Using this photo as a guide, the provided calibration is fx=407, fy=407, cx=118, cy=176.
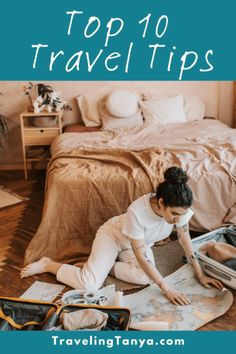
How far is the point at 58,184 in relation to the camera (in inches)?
94.7

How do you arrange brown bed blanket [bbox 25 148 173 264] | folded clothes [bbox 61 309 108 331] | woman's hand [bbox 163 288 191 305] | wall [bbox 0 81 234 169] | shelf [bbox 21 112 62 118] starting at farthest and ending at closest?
1. wall [bbox 0 81 234 169]
2. shelf [bbox 21 112 62 118]
3. brown bed blanket [bbox 25 148 173 264]
4. woman's hand [bbox 163 288 191 305]
5. folded clothes [bbox 61 309 108 331]

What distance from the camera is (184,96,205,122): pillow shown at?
12.9 ft

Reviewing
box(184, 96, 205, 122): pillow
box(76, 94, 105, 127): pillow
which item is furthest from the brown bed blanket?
box(184, 96, 205, 122): pillow

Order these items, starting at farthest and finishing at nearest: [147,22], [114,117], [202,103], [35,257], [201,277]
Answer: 1. [202,103]
2. [114,117]
3. [35,257]
4. [201,277]
5. [147,22]

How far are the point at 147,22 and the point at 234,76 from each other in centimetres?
75

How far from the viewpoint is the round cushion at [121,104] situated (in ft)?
12.1

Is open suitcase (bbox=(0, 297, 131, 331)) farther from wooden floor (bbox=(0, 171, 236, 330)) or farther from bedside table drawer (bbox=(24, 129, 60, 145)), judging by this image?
bedside table drawer (bbox=(24, 129, 60, 145))

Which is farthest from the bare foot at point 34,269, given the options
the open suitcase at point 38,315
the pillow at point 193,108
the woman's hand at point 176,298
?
the pillow at point 193,108

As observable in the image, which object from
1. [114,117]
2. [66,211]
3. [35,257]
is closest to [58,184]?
[66,211]

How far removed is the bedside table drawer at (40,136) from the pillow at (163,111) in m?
0.85

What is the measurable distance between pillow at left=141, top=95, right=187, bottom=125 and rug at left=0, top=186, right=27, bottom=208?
1.34m

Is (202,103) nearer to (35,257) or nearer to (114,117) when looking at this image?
(114,117)

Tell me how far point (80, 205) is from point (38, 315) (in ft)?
2.56

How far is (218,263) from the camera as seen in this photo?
199 cm
